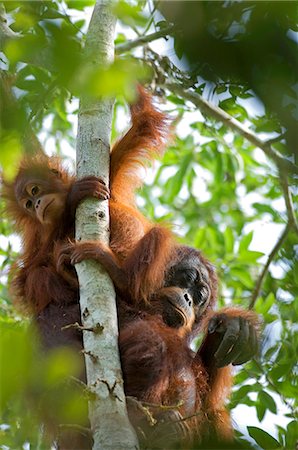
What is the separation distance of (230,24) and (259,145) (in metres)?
4.14

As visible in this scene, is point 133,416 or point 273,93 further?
point 133,416

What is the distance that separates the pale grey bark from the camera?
8.84ft

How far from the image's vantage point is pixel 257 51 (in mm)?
1168

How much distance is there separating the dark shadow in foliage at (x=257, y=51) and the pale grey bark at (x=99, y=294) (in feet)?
0.94

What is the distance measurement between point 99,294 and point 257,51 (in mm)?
2290

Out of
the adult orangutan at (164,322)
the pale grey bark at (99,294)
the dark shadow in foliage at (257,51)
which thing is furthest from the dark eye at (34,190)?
the dark shadow in foliage at (257,51)

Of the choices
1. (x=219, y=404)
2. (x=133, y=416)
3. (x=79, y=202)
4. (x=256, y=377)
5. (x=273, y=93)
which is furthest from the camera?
(x=256, y=377)

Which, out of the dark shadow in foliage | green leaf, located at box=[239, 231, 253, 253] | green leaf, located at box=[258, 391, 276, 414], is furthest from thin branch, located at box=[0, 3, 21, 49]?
the dark shadow in foliage

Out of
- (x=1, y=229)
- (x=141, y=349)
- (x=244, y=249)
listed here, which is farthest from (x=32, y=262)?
(x=244, y=249)

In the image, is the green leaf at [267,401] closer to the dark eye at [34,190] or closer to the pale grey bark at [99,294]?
the pale grey bark at [99,294]

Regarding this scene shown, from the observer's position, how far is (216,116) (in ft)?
18.2

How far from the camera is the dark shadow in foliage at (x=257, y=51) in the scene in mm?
1169

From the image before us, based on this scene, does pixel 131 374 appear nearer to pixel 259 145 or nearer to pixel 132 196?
pixel 132 196

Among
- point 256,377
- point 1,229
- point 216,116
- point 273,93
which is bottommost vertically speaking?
point 1,229
